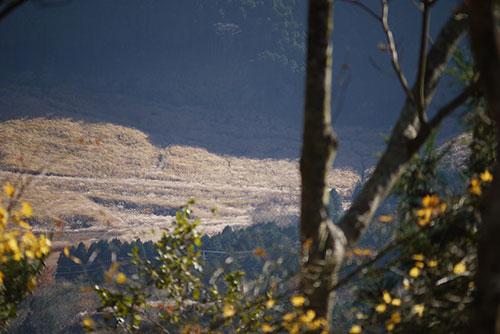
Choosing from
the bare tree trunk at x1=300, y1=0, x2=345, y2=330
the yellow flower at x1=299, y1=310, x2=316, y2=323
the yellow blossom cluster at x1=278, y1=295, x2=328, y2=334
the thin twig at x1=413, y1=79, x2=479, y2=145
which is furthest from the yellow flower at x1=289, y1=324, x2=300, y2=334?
the thin twig at x1=413, y1=79, x2=479, y2=145

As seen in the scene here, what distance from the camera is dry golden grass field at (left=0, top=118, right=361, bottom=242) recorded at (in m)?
10.4

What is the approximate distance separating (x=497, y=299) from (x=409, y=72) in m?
22.3

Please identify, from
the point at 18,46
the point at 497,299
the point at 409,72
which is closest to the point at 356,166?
the point at 409,72

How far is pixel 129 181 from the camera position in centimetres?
1295

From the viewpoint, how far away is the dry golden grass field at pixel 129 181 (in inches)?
411

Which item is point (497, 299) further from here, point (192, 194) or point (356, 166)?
point (356, 166)

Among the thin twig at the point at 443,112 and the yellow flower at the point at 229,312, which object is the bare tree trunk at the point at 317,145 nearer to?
the thin twig at the point at 443,112

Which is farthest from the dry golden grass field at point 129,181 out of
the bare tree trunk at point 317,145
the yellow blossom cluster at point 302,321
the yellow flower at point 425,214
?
the bare tree trunk at point 317,145

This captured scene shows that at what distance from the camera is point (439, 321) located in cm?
230

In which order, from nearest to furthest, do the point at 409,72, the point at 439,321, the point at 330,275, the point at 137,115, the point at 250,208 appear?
the point at 330,275, the point at 439,321, the point at 250,208, the point at 137,115, the point at 409,72

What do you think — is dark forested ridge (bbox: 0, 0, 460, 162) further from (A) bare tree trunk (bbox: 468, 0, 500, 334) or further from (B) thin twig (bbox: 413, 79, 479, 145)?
(A) bare tree trunk (bbox: 468, 0, 500, 334)

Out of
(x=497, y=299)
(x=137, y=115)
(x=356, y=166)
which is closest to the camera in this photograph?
(x=497, y=299)

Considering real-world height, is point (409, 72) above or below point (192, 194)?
above

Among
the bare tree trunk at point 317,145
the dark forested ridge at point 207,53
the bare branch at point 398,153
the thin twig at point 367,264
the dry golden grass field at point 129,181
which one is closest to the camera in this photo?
the bare tree trunk at point 317,145
